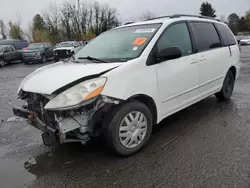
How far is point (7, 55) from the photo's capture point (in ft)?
64.1

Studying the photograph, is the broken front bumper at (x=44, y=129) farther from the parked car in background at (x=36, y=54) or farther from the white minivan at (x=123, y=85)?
the parked car in background at (x=36, y=54)

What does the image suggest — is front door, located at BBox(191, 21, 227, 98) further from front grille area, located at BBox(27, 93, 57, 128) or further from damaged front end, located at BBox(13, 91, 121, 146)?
front grille area, located at BBox(27, 93, 57, 128)

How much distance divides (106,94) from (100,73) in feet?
0.90

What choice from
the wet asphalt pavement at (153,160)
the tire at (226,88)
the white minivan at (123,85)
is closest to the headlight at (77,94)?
the white minivan at (123,85)

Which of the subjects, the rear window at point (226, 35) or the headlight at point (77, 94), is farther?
the rear window at point (226, 35)

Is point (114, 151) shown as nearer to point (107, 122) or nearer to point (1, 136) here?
point (107, 122)

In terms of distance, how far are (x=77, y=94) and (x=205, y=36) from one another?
2.95 m

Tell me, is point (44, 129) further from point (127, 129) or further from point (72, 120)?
point (127, 129)

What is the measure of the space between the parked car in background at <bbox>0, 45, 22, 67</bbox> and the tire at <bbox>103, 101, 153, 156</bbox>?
18216mm

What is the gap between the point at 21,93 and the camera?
3607 millimetres


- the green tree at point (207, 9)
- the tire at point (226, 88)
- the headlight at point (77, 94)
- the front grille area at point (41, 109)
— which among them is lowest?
the tire at point (226, 88)

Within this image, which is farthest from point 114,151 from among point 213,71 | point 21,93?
point 213,71

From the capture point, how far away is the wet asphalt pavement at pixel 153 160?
2832 millimetres

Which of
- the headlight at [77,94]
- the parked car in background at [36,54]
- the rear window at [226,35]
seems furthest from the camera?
the parked car in background at [36,54]
